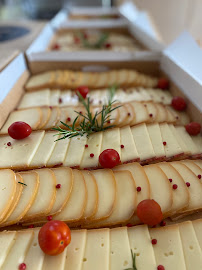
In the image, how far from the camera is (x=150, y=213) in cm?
110

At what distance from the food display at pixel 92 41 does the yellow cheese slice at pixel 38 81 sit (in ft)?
3.11

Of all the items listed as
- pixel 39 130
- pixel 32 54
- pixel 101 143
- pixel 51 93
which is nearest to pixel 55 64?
pixel 32 54

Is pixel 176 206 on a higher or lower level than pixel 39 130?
lower

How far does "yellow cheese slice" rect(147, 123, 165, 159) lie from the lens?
1.52m

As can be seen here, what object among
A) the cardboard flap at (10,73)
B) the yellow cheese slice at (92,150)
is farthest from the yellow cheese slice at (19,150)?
the cardboard flap at (10,73)

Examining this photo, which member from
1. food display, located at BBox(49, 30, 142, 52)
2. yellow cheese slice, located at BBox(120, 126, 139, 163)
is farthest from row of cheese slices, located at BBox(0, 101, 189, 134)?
food display, located at BBox(49, 30, 142, 52)

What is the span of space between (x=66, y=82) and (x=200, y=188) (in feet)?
5.11

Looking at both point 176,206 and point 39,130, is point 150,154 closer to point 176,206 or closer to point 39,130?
point 176,206

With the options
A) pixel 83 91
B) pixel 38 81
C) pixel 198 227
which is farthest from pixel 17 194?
pixel 38 81

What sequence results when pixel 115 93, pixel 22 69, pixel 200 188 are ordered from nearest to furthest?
1. pixel 200 188
2. pixel 115 93
3. pixel 22 69

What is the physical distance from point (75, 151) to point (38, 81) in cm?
111

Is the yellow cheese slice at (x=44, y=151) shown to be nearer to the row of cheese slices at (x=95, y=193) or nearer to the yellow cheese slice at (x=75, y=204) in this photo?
the row of cheese slices at (x=95, y=193)

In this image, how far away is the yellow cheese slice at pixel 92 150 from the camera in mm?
1444

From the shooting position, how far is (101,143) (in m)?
1.58
